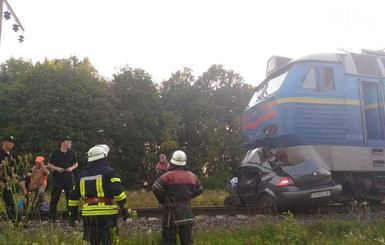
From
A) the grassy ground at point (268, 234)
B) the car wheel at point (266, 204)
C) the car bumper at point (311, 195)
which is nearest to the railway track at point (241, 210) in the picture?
the car wheel at point (266, 204)

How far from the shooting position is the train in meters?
8.16

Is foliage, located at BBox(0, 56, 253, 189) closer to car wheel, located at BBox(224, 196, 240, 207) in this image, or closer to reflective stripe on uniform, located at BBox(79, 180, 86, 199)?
car wheel, located at BBox(224, 196, 240, 207)

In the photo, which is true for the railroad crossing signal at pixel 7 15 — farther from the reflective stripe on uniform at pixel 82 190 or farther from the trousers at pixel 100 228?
the trousers at pixel 100 228

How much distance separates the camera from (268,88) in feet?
31.2

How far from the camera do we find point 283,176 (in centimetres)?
782

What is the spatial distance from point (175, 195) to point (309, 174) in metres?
3.81

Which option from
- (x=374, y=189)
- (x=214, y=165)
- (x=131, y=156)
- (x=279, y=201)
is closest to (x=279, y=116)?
(x=279, y=201)

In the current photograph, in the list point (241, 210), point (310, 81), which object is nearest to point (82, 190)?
point (241, 210)

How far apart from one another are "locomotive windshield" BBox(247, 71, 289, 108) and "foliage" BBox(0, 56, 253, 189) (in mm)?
14472

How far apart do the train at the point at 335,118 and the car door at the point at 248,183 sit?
75cm

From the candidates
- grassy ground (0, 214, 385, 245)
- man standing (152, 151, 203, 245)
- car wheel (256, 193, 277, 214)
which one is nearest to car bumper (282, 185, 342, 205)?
car wheel (256, 193, 277, 214)

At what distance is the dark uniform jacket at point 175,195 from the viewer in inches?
193

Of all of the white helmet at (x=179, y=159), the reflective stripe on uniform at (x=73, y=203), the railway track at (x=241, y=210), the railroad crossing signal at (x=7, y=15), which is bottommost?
the railway track at (x=241, y=210)

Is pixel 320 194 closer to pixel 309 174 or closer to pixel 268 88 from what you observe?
pixel 309 174
